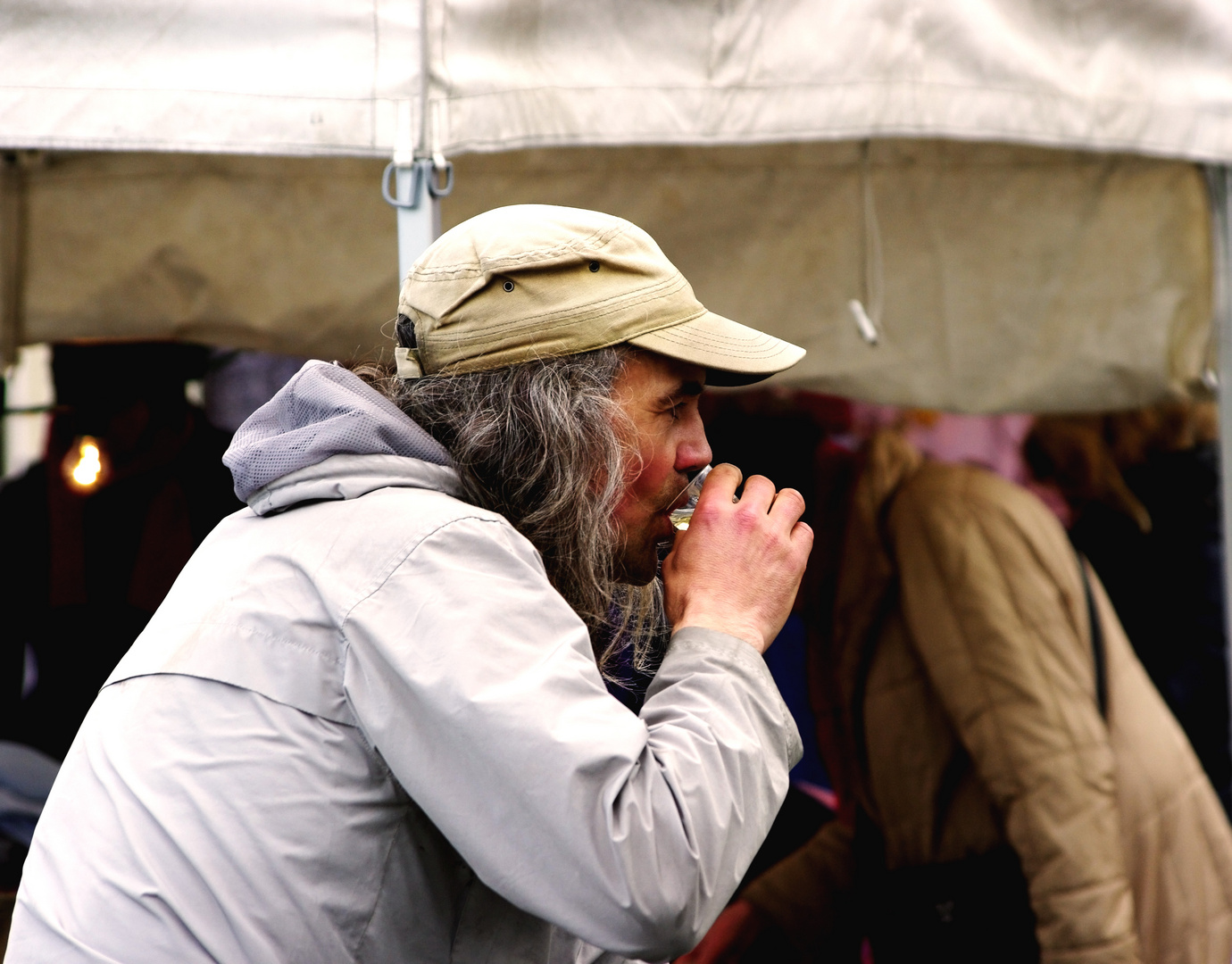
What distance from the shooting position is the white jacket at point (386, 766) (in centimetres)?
102

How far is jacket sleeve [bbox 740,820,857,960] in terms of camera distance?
3.16 m

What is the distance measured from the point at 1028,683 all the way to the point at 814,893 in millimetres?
789

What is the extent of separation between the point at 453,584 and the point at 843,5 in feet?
4.61

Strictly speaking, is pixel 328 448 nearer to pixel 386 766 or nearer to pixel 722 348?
pixel 386 766

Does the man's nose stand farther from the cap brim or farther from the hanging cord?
the hanging cord

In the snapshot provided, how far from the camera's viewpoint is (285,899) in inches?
43.2

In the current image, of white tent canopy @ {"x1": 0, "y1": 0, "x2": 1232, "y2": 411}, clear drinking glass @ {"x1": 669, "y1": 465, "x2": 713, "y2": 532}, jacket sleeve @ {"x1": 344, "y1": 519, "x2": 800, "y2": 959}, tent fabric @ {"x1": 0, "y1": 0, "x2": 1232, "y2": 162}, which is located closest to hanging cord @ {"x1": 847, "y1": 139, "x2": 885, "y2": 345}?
white tent canopy @ {"x1": 0, "y1": 0, "x2": 1232, "y2": 411}

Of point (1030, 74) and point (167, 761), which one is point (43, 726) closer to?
point (167, 761)

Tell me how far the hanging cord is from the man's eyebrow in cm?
128

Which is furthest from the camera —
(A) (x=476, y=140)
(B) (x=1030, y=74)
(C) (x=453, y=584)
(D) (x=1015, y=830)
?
(D) (x=1015, y=830)

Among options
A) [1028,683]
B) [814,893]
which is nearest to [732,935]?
[814,893]

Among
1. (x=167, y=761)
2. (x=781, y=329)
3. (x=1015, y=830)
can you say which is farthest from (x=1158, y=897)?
(x=167, y=761)

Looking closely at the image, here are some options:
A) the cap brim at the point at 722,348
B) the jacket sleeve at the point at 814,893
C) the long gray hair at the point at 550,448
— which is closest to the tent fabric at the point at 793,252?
the jacket sleeve at the point at 814,893

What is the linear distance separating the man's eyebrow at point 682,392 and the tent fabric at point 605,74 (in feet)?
1.99
